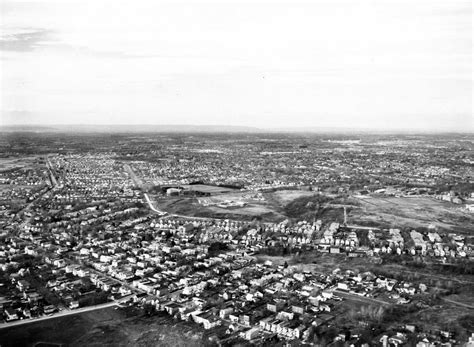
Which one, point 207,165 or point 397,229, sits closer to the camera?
point 397,229

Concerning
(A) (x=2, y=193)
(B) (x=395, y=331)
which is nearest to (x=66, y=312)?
(B) (x=395, y=331)

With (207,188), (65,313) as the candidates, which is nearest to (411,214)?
(207,188)

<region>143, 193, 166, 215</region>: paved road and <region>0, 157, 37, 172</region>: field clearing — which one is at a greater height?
<region>0, 157, 37, 172</region>: field clearing

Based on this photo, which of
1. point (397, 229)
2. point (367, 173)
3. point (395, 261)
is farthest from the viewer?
point (367, 173)

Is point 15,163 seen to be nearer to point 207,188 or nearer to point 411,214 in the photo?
point 207,188

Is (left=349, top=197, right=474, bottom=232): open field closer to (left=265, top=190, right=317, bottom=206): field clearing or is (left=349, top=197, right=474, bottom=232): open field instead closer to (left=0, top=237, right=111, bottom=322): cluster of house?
(left=265, top=190, right=317, bottom=206): field clearing

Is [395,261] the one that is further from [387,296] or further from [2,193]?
[2,193]

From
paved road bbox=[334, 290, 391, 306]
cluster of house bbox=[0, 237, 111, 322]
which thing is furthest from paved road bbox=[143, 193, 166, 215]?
paved road bbox=[334, 290, 391, 306]
